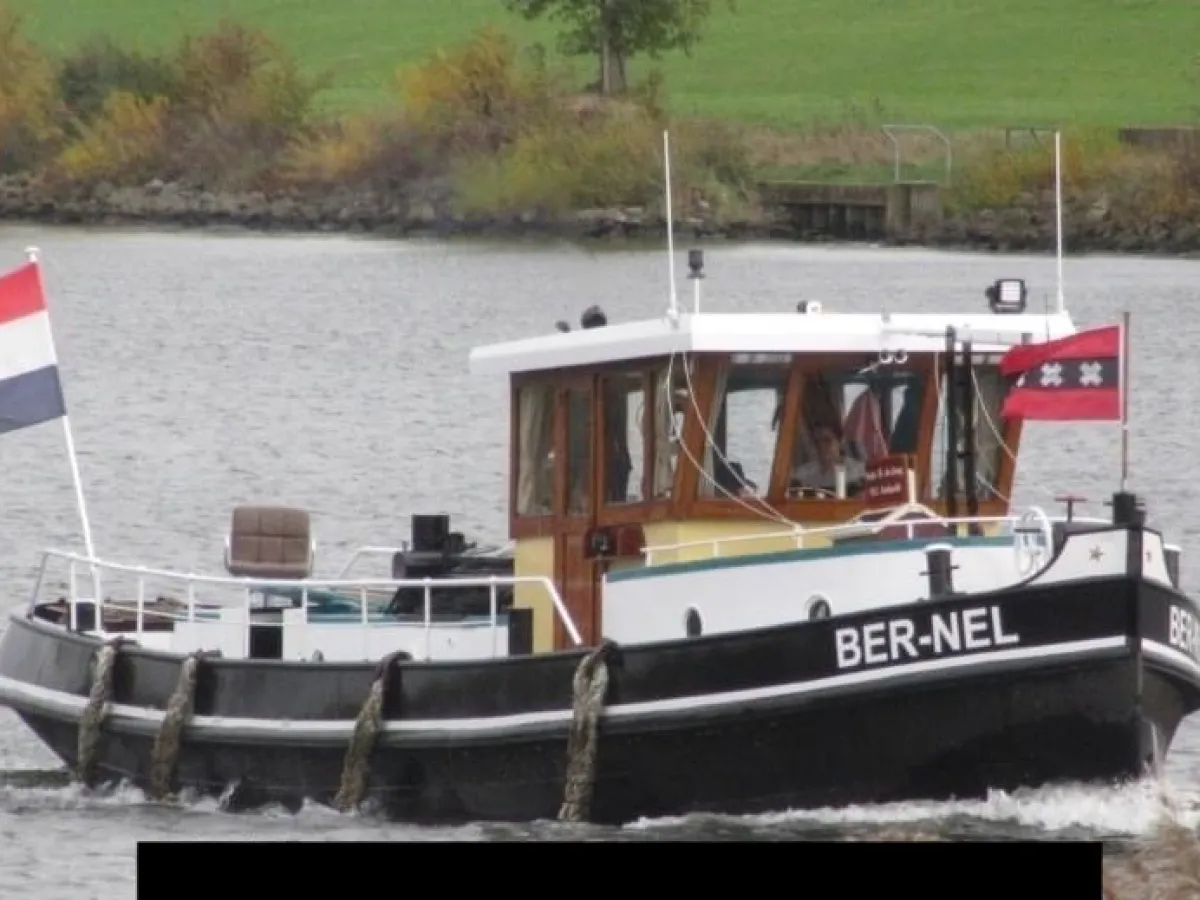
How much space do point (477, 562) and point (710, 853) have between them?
44.4 feet

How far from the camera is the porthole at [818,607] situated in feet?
47.8

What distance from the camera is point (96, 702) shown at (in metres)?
17.3

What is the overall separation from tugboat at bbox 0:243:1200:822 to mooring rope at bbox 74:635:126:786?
2 cm

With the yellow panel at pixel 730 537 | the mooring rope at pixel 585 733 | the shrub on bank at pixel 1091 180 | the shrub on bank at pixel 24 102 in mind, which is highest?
the yellow panel at pixel 730 537

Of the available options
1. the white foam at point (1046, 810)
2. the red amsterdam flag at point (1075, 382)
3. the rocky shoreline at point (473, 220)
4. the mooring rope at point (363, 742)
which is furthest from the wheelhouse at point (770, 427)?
the rocky shoreline at point (473, 220)

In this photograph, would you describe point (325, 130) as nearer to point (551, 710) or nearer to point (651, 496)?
point (651, 496)

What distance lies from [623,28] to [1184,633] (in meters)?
86.9

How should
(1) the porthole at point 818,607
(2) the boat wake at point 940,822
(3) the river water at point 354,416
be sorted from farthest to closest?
→ (3) the river water at point 354,416 → (1) the porthole at point 818,607 → (2) the boat wake at point 940,822

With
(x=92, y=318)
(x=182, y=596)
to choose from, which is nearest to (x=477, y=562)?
(x=182, y=596)

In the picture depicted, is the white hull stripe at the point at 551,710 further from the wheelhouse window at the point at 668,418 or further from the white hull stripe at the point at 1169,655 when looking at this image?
the wheelhouse window at the point at 668,418

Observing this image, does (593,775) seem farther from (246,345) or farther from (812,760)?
(246,345)

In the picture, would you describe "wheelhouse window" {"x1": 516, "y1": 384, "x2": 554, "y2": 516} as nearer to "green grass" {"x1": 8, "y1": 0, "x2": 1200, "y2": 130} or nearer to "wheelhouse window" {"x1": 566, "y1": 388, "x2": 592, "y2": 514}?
"wheelhouse window" {"x1": 566, "y1": 388, "x2": 592, "y2": 514}

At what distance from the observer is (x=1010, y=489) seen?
1603 cm

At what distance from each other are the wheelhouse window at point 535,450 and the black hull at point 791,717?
1.27 m
